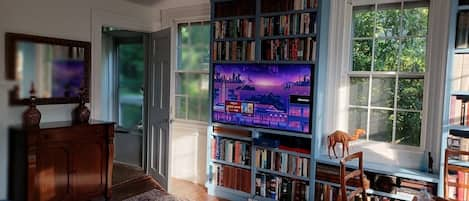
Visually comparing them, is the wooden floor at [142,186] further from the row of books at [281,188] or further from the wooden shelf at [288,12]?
the wooden shelf at [288,12]

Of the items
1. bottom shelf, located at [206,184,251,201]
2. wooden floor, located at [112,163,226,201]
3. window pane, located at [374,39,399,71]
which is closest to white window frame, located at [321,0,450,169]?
window pane, located at [374,39,399,71]

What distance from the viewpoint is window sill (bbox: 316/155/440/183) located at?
2.46 m

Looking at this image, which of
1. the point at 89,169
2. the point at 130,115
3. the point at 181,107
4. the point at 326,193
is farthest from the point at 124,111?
the point at 326,193

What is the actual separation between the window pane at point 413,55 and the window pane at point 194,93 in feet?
6.98

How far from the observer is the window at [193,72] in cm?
391

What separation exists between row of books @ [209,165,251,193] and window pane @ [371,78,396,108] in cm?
142

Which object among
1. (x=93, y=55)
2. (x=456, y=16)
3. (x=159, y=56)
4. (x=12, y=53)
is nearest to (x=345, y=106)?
(x=456, y=16)

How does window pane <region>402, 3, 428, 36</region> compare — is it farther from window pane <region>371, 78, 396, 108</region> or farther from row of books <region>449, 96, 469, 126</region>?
row of books <region>449, 96, 469, 126</region>

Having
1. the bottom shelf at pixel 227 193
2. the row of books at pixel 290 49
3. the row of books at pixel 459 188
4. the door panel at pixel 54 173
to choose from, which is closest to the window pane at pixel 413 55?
the row of books at pixel 290 49

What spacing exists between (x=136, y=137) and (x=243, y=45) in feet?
7.88

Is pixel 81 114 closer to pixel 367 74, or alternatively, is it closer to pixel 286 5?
pixel 286 5

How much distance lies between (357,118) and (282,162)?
32.7 inches

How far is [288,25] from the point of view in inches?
117

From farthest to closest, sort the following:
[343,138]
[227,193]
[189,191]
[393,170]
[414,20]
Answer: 1. [189,191]
2. [227,193]
3. [343,138]
4. [414,20]
5. [393,170]
